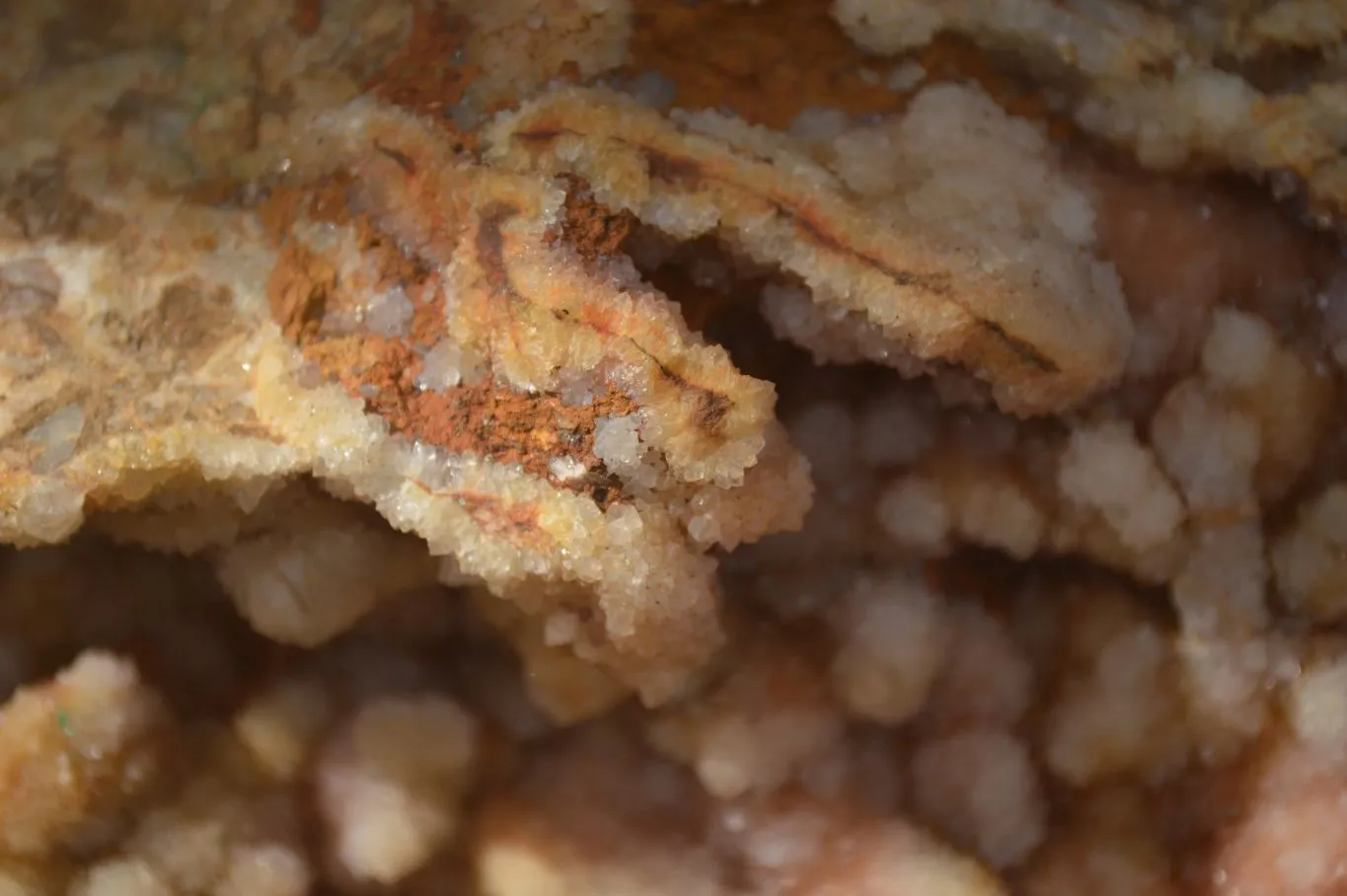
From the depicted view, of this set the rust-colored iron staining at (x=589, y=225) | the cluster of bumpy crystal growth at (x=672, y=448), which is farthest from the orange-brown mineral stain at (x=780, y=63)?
the rust-colored iron staining at (x=589, y=225)

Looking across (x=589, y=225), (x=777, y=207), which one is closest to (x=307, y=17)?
(x=589, y=225)

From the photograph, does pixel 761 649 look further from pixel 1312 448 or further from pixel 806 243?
pixel 1312 448

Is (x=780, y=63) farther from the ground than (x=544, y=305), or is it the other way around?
(x=780, y=63)

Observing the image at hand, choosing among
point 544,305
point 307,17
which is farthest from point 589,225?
point 307,17

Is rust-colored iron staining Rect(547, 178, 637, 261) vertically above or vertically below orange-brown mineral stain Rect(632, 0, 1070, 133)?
below

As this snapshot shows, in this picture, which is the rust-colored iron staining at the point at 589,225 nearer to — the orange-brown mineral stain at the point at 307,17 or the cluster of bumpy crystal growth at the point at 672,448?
the cluster of bumpy crystal growth at the point at 672,448

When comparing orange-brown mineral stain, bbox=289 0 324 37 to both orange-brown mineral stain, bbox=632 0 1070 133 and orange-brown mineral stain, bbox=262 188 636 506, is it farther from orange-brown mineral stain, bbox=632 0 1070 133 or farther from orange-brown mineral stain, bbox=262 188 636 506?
orange-brown mineral stain, bbox=632 0 1070 133

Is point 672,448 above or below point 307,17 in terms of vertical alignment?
below

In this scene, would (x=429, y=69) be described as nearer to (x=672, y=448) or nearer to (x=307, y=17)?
(x=307, y=17)

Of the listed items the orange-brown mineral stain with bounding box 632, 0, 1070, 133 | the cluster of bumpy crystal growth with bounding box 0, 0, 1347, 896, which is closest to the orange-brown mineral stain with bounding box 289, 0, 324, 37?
the cluster of bumpy crystal growth with bounding box 0, 0, 1347, 896

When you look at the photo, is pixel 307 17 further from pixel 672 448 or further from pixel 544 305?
pixel 672 448

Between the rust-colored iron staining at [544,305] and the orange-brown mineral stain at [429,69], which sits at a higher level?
the orange-brown mineral stain at [429,69]
